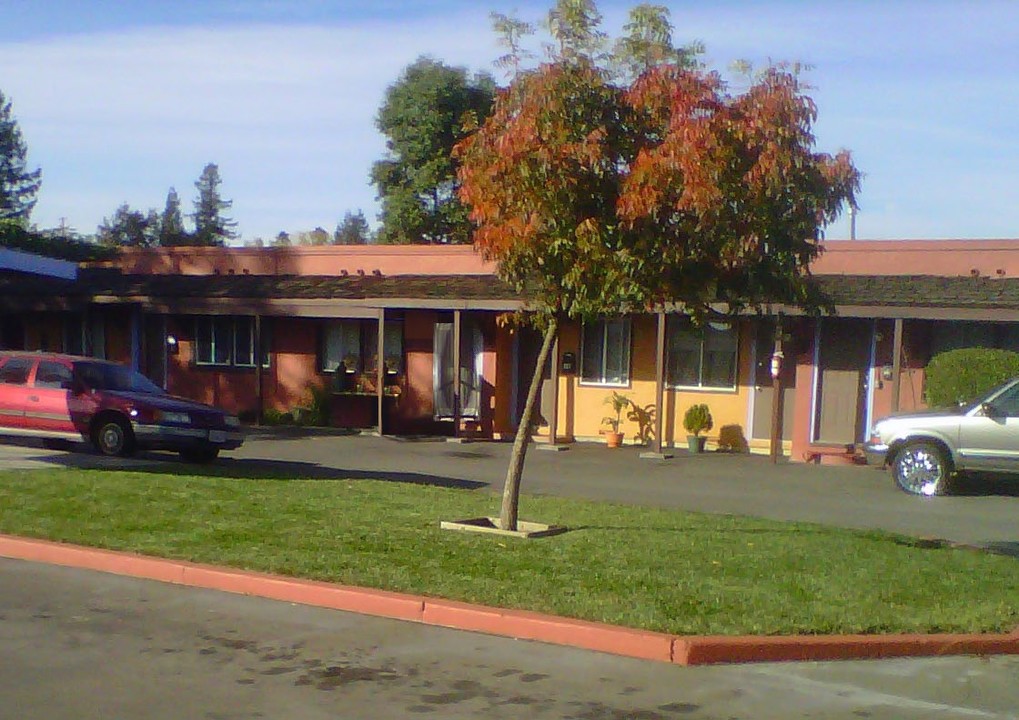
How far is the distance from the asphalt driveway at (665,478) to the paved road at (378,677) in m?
5.26

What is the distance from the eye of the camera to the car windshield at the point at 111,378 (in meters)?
18.5

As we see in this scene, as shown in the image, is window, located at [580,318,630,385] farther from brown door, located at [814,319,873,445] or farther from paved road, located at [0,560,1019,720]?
paved road, located at [0,560,1019,720]

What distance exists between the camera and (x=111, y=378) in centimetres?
1892

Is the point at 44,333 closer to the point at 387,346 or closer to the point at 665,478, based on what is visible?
the point at 387,346

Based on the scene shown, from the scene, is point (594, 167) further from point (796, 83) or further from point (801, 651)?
point (801, 651)

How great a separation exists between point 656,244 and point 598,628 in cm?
369

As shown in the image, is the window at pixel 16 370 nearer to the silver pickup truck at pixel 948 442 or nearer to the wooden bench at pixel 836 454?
the silver pickup truck at pixel 948 442

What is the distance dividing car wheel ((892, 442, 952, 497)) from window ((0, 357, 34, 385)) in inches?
523

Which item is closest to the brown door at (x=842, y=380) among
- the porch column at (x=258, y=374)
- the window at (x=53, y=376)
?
the porch column at (x=258, y=374)

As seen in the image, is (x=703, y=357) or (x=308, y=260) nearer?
(x=703, y=357)

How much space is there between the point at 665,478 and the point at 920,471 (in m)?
3.85

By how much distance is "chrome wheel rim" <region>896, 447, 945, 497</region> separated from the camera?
17.5 m

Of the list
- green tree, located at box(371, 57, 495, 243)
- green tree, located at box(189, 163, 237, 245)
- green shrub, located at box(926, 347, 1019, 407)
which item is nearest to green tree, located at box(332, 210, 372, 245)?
green tree, located at box(189, 163, 237, 245)

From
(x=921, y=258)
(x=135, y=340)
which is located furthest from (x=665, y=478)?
(x=135, y=340)
